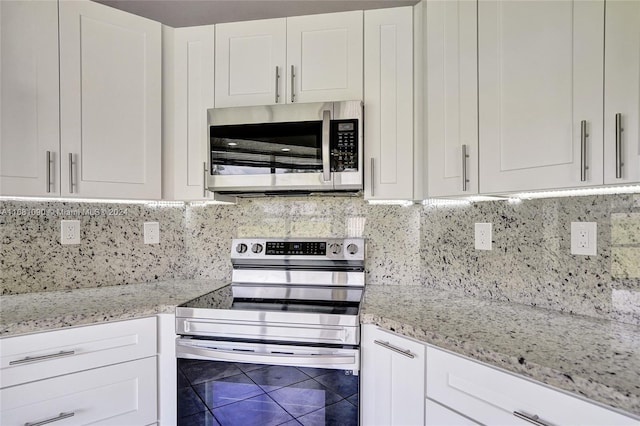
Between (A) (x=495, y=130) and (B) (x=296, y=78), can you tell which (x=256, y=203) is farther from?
(A) (x=495, y=130)

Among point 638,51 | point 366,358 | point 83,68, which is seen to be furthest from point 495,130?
point 83,68

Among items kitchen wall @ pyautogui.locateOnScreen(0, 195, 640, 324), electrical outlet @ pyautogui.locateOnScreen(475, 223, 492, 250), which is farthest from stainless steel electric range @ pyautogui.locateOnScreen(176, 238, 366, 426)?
electrical outlet @ pyautogui.locateOnScreen(475, 223, 492, 250)

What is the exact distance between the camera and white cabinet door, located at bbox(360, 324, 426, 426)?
114cm

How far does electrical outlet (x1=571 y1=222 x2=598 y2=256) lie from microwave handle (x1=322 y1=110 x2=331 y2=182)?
989mm

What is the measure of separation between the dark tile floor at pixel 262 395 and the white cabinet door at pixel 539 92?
0.95m

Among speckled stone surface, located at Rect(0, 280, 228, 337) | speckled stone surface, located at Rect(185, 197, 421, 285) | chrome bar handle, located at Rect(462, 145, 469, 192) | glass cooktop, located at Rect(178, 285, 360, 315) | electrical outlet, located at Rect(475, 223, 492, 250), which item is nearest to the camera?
speckled stone surface, located at Rect(0, 280, 228, 337)

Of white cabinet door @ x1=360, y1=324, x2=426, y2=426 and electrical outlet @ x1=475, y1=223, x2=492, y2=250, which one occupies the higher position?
electrical outlet @ x1=475, y1=223, x2=492, y2=250

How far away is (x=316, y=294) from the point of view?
1734mm

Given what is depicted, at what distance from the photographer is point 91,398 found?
1302 mm

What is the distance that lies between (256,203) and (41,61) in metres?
1.17

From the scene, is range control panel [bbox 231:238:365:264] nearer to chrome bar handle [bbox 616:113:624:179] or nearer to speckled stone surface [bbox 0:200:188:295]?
speckled stone surface [bbox 0:200:188:295]

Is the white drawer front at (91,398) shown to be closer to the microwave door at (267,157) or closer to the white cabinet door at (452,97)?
the microwave door at (267,157)

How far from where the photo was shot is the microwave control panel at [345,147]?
1.62m

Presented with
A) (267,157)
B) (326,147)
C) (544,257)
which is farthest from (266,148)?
(544,257)
